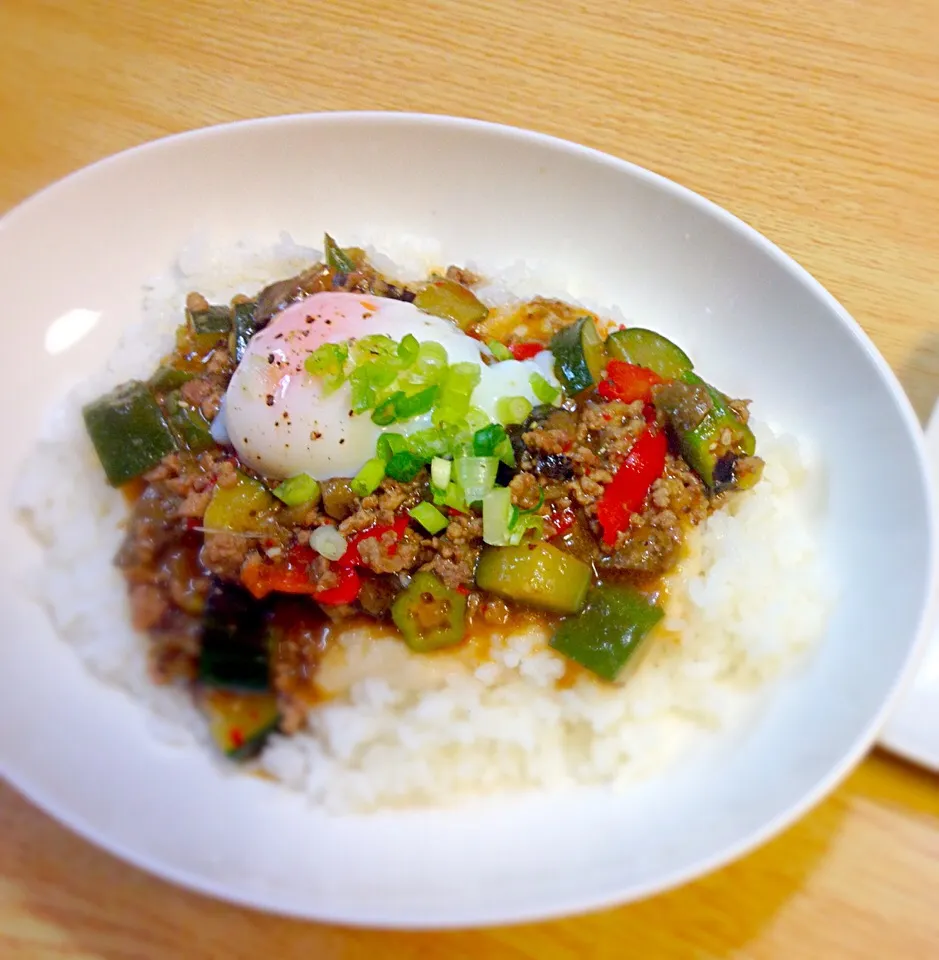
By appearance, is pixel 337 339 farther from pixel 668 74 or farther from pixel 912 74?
pixel 912 74

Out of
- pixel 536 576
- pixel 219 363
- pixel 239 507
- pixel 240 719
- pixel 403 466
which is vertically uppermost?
pixel 403 466

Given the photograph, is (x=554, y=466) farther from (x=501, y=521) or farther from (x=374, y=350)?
(x=374, y=350)

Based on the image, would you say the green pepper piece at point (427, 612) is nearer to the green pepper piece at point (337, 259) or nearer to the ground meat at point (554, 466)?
the ground meat at point (554, 466)

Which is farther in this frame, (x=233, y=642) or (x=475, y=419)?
(x=475, y=419)

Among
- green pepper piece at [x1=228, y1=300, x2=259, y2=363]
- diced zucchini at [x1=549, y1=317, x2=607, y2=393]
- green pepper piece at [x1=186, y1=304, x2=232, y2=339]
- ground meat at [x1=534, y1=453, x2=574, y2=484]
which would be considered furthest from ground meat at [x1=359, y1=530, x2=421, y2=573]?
green pepper piece at [x1=186, y1=304, x2=232, y2=339]

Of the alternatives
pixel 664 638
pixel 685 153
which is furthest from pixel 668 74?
pixel 664 638

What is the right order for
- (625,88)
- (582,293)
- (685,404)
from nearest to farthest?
(685,404) < (582,293) < (625,88)

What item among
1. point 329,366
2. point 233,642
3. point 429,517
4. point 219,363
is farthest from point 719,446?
point 219,363
